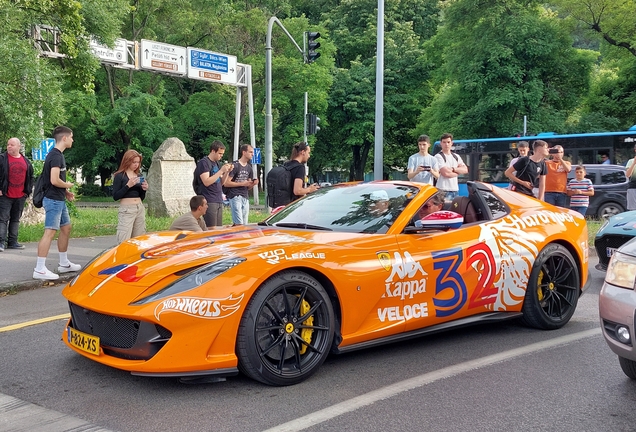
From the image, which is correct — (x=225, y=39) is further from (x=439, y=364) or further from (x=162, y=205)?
(x=439, y=364)

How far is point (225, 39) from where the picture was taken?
3366 cm

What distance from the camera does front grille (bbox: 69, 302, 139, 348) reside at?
3693mm

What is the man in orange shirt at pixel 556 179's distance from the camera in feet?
35.1

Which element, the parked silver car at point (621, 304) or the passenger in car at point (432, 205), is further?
the passenger in car at point (432, 205)

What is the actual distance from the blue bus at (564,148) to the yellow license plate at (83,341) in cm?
1722

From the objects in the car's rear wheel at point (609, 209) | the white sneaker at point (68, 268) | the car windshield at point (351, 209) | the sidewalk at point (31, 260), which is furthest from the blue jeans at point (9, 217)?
the car's rear wheel at point (609, 209)

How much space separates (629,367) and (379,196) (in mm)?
2114

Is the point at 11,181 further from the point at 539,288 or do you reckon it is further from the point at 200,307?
the point at 539,288

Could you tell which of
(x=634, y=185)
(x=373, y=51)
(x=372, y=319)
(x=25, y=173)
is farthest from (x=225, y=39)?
(x=372, y=319)

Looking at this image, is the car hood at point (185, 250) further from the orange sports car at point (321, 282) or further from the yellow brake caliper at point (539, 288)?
the yellow brake caliper at point (539, 288)

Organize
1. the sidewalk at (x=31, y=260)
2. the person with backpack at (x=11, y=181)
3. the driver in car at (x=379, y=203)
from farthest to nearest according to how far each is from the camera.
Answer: the person with backpack at (x=11, y=181) < the sidewalk at (x=31, y=260) < the driver in car at (x=379, y=203)

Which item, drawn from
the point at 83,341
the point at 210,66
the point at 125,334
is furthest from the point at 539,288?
the point at 210,66

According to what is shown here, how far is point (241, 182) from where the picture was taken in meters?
9.66

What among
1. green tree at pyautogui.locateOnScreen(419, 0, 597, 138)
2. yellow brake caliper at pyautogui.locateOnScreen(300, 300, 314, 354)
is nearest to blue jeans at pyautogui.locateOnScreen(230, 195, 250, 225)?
yellow brake caliper at pyautogui.locateOnScreen(300, 300, 314, 354)
